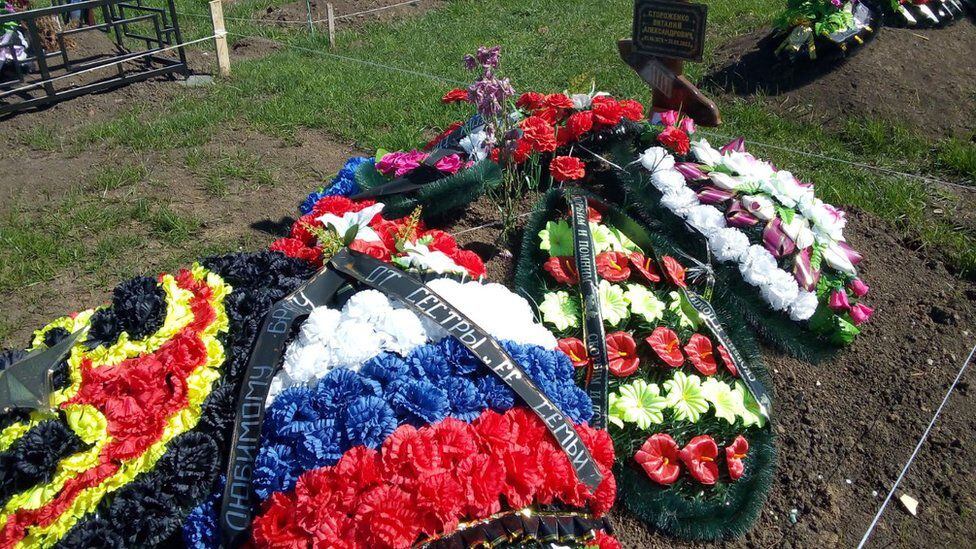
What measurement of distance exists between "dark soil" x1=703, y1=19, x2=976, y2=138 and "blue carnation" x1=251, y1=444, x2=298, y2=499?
5567 millimetres

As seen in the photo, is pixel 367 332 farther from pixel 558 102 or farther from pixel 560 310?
pixel 558 102

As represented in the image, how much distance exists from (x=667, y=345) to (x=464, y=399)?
3.61ft

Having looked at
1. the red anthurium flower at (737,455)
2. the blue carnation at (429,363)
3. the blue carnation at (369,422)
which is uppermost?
the blue carnation at (429,363)

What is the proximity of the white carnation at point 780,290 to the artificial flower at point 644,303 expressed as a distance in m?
0.49

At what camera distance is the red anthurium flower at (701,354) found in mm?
2943

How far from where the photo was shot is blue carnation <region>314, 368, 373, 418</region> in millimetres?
2109

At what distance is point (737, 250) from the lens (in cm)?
331

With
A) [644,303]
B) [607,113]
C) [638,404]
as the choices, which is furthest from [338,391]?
[607,113]

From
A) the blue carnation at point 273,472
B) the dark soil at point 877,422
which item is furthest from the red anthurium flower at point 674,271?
the blue carnation at point 273,472

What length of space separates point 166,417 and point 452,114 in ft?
14.7

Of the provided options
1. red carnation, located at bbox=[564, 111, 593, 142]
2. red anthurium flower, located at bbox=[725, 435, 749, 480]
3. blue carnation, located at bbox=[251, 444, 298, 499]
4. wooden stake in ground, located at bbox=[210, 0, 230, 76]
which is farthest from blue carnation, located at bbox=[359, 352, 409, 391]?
wooden stake in ground, located at bbox=[210, 0, 230, 76]

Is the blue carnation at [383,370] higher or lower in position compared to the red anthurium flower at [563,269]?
higher

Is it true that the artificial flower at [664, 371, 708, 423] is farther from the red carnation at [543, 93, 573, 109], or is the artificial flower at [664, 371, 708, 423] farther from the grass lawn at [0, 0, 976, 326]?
the grass lawn at [0, 0, 976, 326]

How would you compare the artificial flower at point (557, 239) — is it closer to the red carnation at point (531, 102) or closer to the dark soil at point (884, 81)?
the red carnation at point (531, 102)
